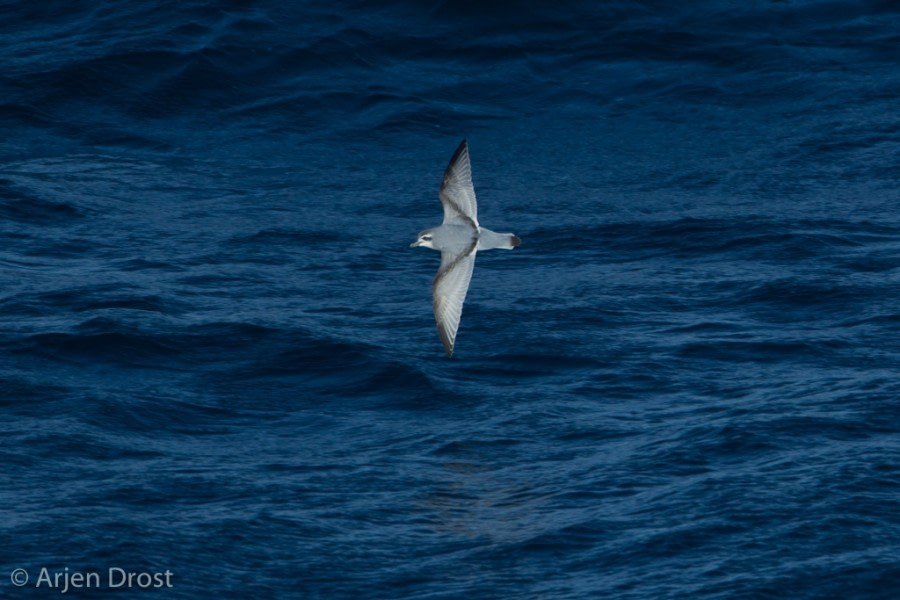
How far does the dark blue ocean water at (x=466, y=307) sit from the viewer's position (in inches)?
762

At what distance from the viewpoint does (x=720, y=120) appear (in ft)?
97.6

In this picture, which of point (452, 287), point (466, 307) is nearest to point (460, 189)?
point (452, 287)

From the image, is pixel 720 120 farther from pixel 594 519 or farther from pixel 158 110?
pixel 594 519

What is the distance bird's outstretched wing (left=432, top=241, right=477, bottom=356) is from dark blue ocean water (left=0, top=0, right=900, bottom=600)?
1.66 metres

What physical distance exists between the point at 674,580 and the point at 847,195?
36.1ft

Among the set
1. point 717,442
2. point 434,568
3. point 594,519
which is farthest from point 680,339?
→ point 434,568

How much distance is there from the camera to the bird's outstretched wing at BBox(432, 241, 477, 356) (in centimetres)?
2039

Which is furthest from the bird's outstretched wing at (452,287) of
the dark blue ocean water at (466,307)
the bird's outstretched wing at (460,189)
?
the dark blue ocean water at (466,307)

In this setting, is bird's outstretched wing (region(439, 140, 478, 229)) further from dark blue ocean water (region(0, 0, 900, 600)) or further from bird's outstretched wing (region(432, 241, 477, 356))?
dark blue ocean water (region(0, 0, 900, 600))

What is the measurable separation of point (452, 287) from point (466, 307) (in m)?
4.87

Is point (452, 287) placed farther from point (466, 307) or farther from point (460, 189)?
point (466, 307)

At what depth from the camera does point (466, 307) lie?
25281mm

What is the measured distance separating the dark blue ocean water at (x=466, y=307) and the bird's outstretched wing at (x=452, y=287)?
1656 mm

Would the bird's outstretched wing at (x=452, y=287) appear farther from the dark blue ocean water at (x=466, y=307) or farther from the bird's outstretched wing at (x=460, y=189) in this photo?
the dark blue ocean water at (x=466, y=307)
